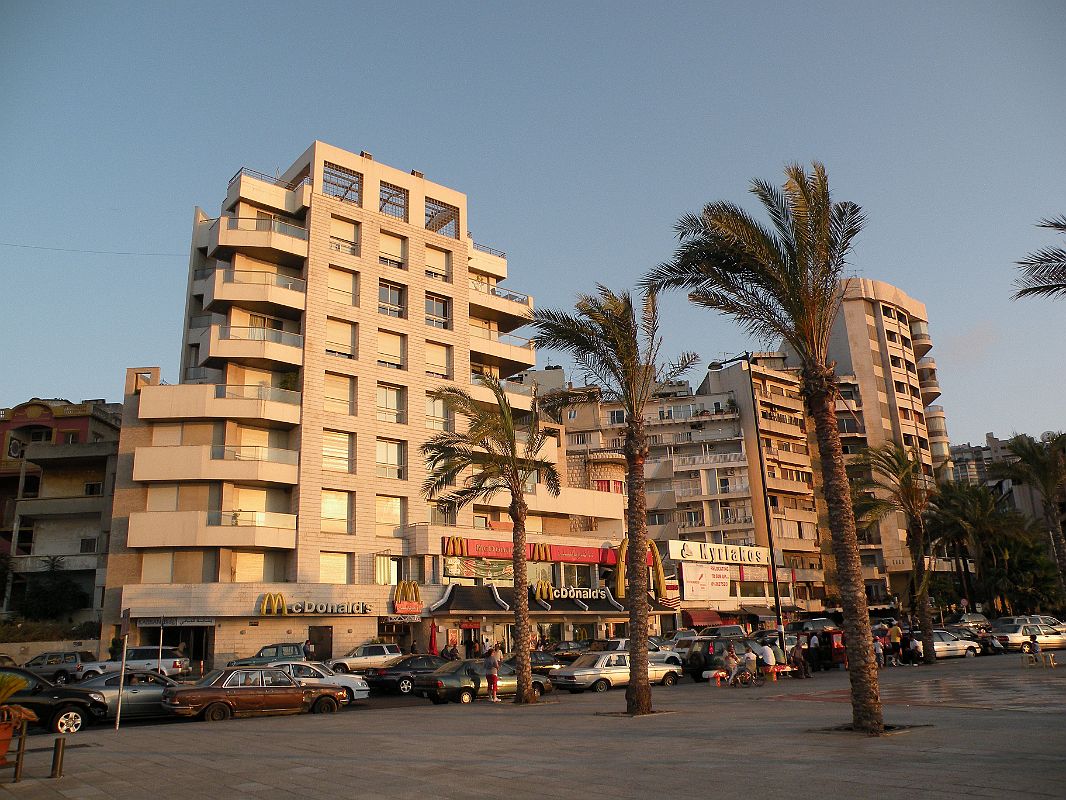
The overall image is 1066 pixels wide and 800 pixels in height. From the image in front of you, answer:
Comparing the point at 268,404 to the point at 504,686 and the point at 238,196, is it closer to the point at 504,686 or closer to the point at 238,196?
the point at 238,196

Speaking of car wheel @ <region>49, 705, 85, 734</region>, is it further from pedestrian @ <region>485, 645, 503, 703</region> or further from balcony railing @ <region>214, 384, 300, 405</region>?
balcony railing @ <region>214, 384, 300, 405</region>

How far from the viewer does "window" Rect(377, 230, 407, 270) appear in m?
50.2

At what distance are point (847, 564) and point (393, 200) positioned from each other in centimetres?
4202

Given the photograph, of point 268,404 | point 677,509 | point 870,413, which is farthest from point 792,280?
point 870,413

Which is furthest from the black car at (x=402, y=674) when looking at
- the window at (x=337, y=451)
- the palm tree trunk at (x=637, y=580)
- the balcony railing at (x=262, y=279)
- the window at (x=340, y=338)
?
the balcony railing at (x=262, y=279)

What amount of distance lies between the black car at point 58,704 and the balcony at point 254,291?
1047 inches

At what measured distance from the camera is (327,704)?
23.6m

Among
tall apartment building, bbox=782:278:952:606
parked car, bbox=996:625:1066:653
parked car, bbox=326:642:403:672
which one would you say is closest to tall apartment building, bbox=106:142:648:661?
parked car, bbox=326:642:403:672

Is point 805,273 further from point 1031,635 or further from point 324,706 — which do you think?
point 1031,635

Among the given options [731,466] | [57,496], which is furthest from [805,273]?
[731,466]

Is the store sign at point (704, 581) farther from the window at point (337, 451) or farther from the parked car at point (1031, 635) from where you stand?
the window at point (337, 451)

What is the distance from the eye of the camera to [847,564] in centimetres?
1585

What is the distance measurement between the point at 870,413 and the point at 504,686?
65.0 m

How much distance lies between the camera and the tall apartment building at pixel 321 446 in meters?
40.4
